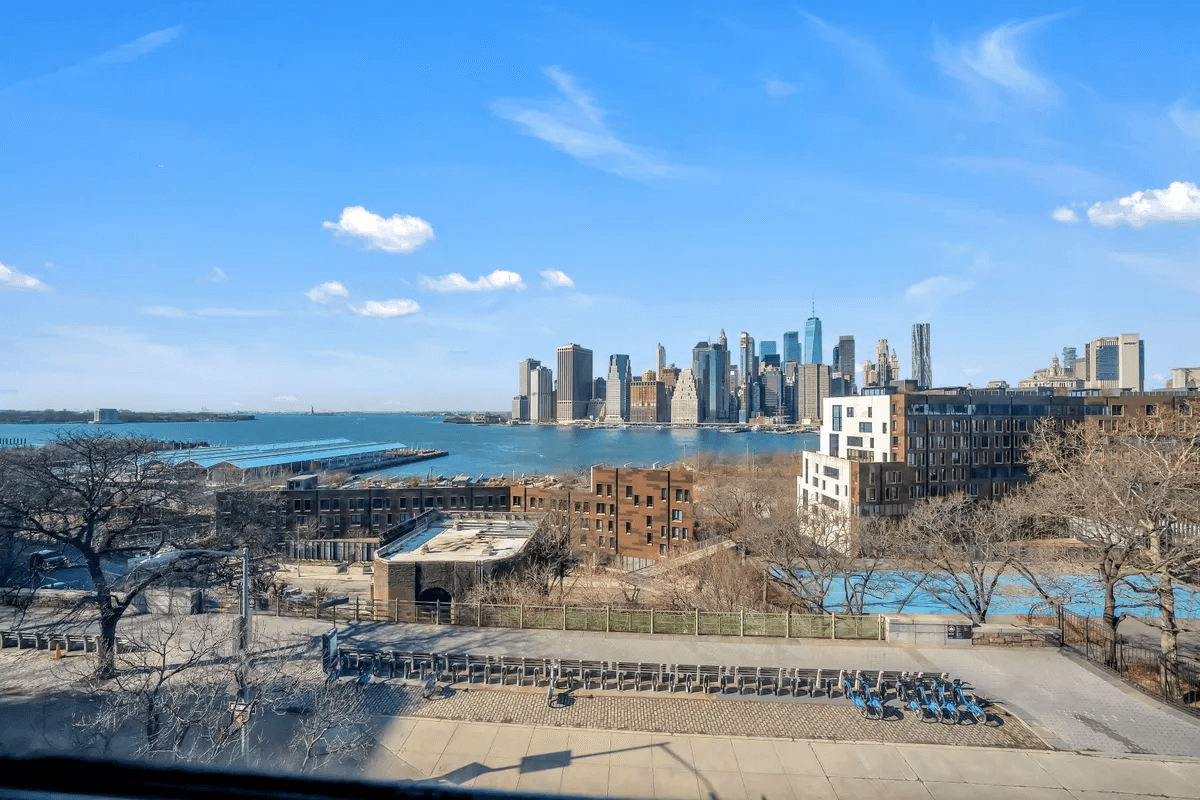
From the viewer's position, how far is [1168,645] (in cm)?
1109

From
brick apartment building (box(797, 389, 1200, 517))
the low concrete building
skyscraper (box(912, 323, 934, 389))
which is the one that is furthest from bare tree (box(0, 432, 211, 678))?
skyscraper (box(912, 323, 934, 389))

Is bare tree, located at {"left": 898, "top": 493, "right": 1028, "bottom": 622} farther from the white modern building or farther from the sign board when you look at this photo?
the white modern building

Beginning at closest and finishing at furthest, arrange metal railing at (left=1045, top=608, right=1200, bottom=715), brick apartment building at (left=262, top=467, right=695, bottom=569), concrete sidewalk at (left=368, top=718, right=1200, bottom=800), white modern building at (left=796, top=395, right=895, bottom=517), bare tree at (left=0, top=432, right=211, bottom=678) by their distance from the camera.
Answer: concrete sidewalk at (left=368, top=718, right=1200, bottom=800), metal railing at (left=1045, top=608, right=1200, bottom=715), bare tree at (left=0, top=432, right=211, bottom=678), brick apartment building at (left=262, top=467, right=695, bottom=569), white modern building at (left=796, top=395, right=895, bottom=517)

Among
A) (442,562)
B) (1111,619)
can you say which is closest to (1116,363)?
(1111,619)

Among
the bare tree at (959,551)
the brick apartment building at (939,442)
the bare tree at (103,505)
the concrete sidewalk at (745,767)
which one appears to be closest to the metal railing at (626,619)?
the bare tree at (103,505)

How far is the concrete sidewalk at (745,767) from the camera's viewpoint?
25.8ft

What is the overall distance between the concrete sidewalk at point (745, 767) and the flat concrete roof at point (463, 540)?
28.8 feet

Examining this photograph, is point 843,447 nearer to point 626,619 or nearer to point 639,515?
point 639,515

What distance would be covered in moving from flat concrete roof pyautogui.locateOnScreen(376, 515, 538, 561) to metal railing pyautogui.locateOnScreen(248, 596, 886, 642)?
2768 millimetres

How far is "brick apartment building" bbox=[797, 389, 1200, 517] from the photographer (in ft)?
107

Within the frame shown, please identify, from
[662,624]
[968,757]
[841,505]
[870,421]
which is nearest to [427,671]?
[662,624]

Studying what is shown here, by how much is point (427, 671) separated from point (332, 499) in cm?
2906

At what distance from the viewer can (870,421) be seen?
36562 mm

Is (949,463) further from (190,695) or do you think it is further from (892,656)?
(190,695)
